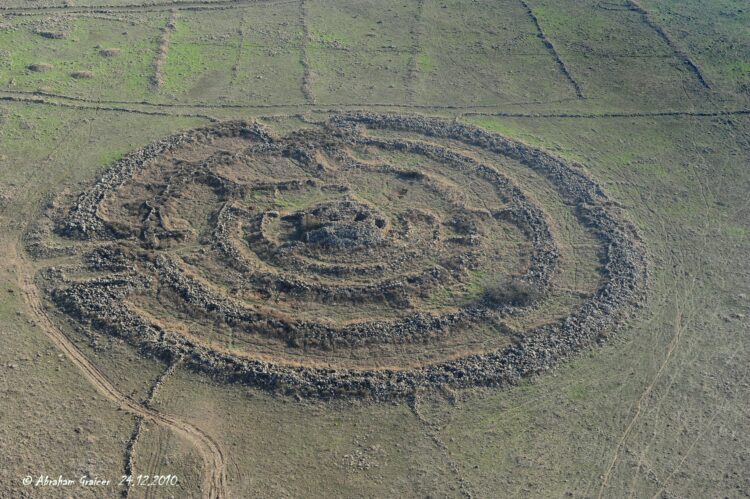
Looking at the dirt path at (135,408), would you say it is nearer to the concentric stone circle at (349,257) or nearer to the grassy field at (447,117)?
the grassy field at (447,117)

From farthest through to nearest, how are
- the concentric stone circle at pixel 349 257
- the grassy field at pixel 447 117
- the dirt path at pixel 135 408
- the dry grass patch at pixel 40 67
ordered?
the dry grass patch at pixel 40 67
the concentric stone circle at pixel 349 257
the grassy field at pixel 447 117
the dirt path at pixel 135 408

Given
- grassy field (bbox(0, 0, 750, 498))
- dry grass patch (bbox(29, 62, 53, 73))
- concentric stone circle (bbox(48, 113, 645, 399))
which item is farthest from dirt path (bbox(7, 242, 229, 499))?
dry grass patch (bbox(29, 62, 53, 73))

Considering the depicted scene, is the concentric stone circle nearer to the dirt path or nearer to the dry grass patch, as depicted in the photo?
the dirt path

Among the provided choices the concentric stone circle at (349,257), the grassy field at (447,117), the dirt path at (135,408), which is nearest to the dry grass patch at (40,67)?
the grassy field at (447,117)

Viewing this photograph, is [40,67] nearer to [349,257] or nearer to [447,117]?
[447,117]

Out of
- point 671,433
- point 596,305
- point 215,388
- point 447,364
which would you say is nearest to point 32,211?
point 215,388
